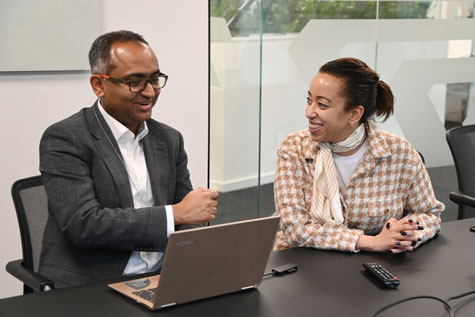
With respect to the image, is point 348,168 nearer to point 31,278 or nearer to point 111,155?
point 111,155

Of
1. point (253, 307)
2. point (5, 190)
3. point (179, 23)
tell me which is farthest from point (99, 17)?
point (253, 307)

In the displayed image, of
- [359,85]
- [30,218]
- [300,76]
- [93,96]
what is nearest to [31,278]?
[30,218]

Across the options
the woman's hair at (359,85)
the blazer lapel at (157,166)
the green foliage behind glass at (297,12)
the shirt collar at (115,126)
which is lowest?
the blazer lapel at (157,166)

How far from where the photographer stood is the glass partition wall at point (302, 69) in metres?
4.01

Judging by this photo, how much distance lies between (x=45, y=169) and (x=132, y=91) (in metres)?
0.36

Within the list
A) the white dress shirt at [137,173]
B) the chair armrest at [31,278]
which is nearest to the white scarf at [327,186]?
the white dress shirt at [137,173]

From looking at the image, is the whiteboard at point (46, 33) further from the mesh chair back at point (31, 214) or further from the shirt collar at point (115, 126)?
the shirt collar at point (115, 126)

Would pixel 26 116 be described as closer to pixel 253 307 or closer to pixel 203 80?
pixel 203 80

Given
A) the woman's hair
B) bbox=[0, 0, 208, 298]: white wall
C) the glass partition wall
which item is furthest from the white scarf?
A: the glass partition wall

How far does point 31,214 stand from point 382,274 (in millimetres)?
1161

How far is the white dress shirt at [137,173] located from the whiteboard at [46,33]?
1.18 meters

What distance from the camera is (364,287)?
1719 mm

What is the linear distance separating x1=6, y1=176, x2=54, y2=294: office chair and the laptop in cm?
58

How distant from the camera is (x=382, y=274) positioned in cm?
177
